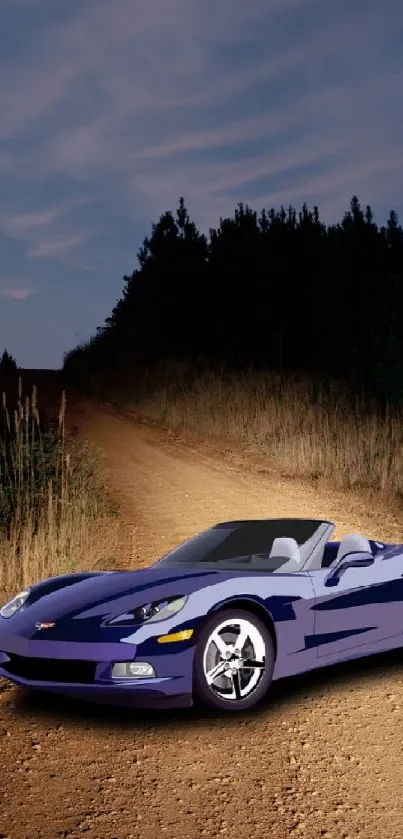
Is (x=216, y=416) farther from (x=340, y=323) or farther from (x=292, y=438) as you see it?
(x=340, y=323)

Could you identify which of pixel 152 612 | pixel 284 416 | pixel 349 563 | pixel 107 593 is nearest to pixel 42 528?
pixel 107 593

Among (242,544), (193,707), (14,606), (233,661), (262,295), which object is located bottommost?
(193,707)

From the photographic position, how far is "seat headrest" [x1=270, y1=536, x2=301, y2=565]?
17.9 feet

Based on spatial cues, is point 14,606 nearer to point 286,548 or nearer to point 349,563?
point 286,548

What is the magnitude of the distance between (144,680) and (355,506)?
8723 millimetres

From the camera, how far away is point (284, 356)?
3216 centimetres

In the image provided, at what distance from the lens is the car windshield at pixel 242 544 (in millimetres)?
5638

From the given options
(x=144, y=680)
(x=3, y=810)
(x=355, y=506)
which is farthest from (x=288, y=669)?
(x=355, y=506)

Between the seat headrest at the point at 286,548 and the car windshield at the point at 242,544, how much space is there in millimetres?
32

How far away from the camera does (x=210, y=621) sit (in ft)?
15.4

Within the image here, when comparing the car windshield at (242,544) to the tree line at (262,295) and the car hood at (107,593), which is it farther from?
the tree line at (262,295)

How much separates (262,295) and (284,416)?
13.7m

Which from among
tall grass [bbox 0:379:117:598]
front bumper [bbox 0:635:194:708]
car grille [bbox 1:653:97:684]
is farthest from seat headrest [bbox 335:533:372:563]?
tall grass [bbox 0:379:117:598]

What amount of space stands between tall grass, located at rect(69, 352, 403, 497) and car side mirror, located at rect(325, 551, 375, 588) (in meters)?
8.35
